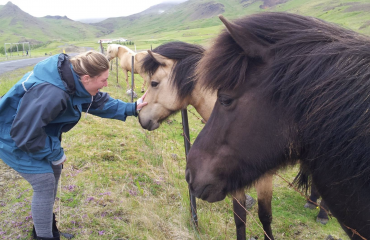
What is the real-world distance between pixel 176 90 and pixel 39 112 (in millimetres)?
1836

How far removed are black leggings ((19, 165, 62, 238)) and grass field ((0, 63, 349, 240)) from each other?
63 cm

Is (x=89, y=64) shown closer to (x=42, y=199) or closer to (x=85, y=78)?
(x=85, y=78)

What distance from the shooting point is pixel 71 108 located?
2600 millimetres

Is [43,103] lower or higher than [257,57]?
lower

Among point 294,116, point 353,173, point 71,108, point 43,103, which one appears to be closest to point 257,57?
point 294,116

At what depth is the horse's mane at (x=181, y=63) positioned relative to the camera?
3.41m

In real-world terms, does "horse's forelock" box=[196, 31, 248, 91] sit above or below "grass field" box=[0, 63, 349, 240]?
above

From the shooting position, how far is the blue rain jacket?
2160 millimetres

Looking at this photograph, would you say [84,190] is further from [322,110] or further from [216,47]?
[322,110]

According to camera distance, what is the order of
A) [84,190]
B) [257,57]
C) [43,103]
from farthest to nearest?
[84,190] < [43,103] < [257,57]

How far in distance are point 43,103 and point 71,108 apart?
44 cm

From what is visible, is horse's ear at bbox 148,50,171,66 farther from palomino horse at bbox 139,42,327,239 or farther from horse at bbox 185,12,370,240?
horse at bbox 185,12,370,240

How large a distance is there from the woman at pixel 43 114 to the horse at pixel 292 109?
1409 mm

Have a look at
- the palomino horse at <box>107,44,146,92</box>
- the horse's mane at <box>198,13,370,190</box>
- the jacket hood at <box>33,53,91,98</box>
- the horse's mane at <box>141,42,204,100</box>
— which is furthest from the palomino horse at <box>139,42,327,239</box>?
the palomino horse at <box>107,44,146,92</box>
